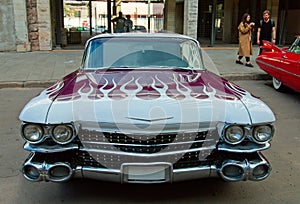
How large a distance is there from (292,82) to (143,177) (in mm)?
5096

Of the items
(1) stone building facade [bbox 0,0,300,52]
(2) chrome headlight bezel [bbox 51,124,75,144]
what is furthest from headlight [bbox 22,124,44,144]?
(1) stone building facade [bbox 0,0,300,52]

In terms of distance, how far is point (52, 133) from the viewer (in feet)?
8.41

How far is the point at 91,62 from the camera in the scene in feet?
12.7

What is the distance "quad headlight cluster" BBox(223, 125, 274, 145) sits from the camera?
8.60 ft

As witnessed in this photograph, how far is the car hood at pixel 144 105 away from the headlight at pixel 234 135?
75 millimetres

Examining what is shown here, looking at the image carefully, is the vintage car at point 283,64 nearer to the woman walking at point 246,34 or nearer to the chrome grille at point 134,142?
the woman walking at point 246,34

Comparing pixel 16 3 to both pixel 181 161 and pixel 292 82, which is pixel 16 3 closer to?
pixel 292 82

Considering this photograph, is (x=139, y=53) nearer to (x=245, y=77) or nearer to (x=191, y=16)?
(x=245, y=77)

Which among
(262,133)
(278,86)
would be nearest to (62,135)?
(262,133)

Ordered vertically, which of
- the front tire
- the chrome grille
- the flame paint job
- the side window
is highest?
the side window

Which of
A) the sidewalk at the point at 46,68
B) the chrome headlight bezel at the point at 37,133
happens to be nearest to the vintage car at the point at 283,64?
the sidewalk at the point at 46,68

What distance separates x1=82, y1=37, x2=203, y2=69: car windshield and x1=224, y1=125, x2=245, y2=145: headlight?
4.79ft

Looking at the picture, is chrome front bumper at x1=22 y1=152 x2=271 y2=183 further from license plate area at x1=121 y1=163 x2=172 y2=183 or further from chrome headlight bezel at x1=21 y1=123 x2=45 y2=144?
chrome headlight bezel at x1=21 y1=123 x2=45 y2=144

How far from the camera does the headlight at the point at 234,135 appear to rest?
2.62 metres
